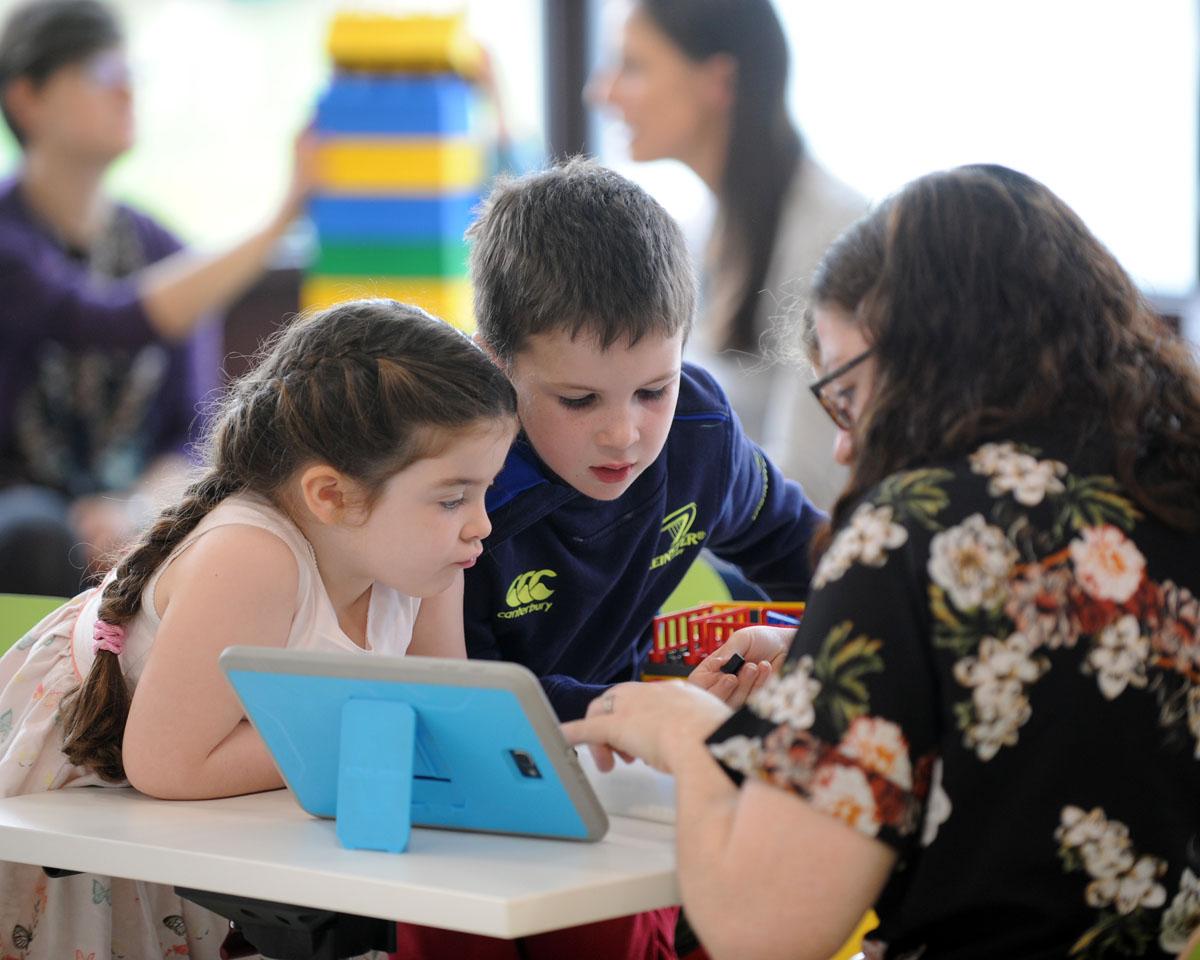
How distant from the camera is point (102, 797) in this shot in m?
1.43

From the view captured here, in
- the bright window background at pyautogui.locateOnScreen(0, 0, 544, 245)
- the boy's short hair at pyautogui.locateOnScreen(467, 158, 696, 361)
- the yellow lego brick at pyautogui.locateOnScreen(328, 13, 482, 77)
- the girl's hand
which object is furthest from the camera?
the bright window background at pyautogui.locateOnScreen(0, 0, 544, 245)

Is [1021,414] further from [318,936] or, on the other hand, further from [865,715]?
[318,936]

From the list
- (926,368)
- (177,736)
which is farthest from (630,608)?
(926,368)

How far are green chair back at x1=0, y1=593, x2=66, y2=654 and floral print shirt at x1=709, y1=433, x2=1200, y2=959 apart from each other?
1072 millimetres

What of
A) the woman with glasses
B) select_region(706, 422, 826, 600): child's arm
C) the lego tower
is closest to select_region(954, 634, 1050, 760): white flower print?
select_region(706, 422, 826, 600): child's arm

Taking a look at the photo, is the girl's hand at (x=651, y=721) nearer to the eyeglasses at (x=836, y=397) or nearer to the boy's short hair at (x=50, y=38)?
the eyeglasses at (x=836, y=397)

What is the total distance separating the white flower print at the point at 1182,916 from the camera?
1.16m

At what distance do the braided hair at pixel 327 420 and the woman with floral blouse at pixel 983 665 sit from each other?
1.45 ft

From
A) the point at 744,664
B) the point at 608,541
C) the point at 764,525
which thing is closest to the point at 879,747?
the point at 744,664

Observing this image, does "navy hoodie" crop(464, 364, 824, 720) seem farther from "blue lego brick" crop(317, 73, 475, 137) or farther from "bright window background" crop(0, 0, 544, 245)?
"bright window background" crop(0, 0, 544, 245)

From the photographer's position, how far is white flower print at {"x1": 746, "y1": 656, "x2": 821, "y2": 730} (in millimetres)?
1108

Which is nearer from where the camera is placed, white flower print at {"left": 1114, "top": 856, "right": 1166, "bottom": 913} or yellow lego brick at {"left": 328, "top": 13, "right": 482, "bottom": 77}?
white flower print at {"left": 1114, "top": 856, "right": 1166, "bottom": 913}

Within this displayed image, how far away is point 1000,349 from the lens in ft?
3.88

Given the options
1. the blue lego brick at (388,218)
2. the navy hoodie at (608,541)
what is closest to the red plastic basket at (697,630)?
the navy hoodie at (608,541)
